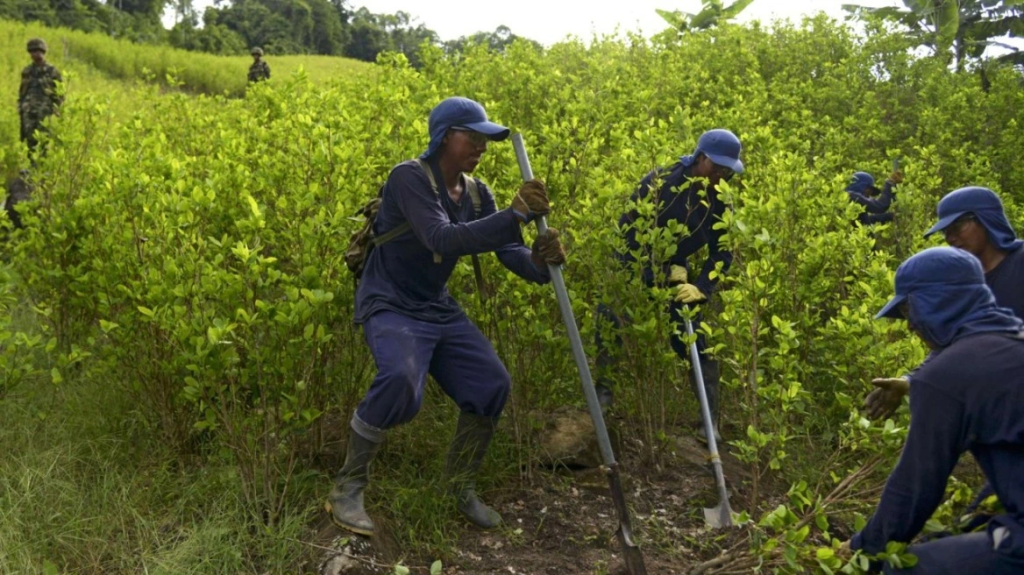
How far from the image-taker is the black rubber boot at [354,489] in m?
3.52

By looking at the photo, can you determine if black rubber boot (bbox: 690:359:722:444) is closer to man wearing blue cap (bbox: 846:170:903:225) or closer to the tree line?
man wearing blue cap (bbox: 846:170:903:225)

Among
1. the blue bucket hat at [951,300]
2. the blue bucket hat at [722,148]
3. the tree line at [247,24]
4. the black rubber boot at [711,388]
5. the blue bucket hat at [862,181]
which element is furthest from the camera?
the tree line at [247,24]

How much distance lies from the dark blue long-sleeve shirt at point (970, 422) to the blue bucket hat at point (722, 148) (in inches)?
94.1

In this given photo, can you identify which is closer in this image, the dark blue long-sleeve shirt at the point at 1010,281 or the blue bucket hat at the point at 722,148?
the dark blue long-sleeve shirt at the point at 1010,281

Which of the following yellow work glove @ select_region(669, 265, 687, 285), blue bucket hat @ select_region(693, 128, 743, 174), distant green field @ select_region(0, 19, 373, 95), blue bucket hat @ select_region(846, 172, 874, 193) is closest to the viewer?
yellow work glove @ select_region(669, 265, 687, 285)

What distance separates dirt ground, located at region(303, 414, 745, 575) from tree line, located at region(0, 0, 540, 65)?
32.5m

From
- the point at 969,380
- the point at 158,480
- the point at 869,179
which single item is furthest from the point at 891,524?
the point at 869,179

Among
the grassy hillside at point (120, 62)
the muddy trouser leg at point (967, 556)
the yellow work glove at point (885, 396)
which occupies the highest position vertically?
the grassy hillside at point (120, 62)

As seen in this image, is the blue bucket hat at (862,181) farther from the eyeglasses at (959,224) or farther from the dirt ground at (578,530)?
the eyeglasses at (959,224)

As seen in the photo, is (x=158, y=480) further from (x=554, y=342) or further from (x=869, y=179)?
(x=869, y=179)

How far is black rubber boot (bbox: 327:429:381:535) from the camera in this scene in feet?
11.6

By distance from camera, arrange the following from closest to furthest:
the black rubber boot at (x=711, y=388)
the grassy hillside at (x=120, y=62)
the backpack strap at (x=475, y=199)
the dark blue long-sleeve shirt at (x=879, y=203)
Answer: the backpack strap at (x=475, y=199), the black rubber boot at (x=711, y=388), the dark blue long-sleeve shirt at (x=879, y=203), the grassy hillside at (x=120, y=62)

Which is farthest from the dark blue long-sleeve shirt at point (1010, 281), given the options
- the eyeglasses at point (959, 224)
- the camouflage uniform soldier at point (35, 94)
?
the camouflage uniform soldier at point (35, 94)

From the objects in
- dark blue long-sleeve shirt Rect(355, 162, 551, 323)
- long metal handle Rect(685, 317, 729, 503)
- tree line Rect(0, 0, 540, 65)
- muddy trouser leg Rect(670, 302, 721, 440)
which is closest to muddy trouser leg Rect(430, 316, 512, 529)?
dark blue long-sleeve shirt Rect(355, 162, 551, 323)
